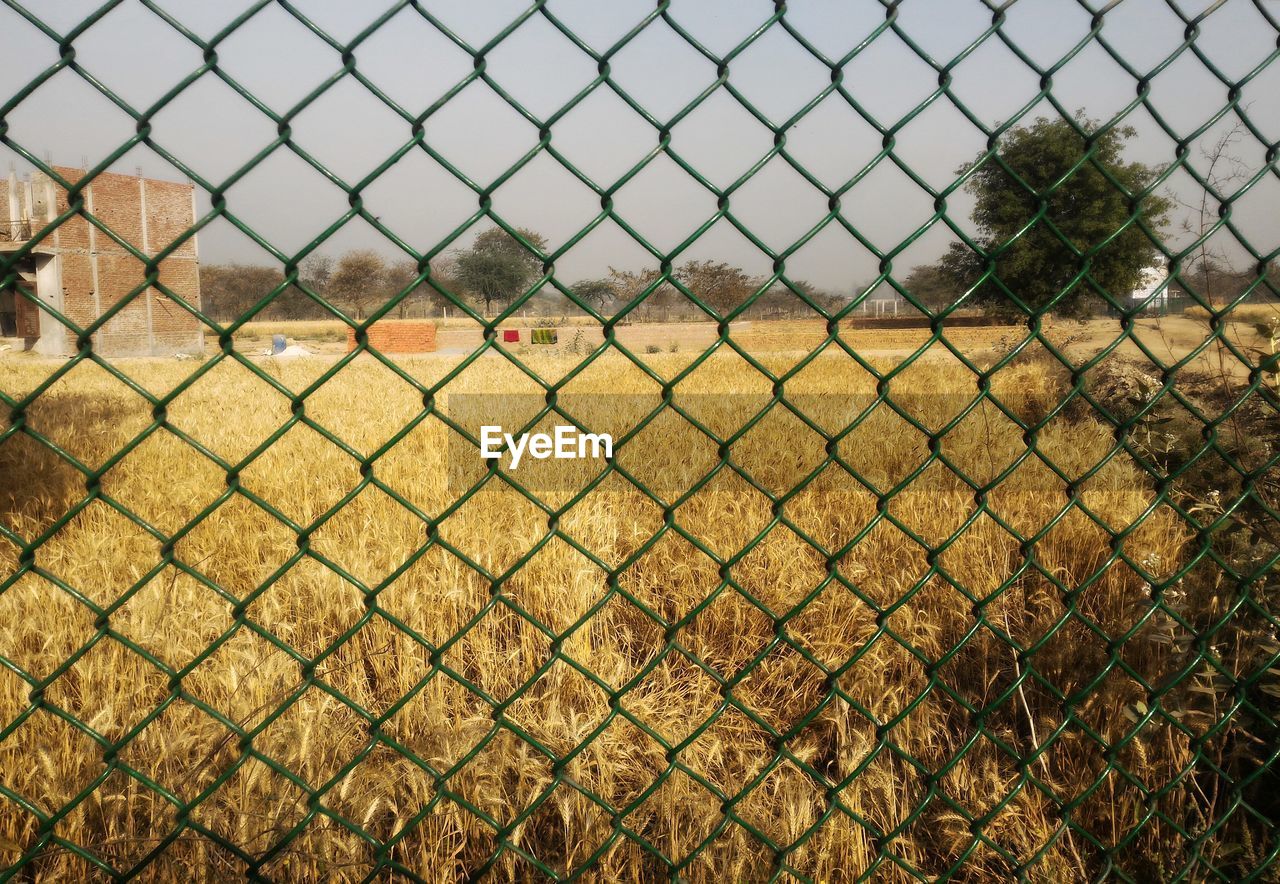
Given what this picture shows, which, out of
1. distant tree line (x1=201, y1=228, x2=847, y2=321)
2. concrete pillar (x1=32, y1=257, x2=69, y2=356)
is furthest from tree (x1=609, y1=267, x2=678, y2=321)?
concrete pillar (x1=32, y1=257, x2=69, y2=356)

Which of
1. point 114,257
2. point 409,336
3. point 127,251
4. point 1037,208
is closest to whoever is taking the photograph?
point 127,251

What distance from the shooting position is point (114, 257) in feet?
6.68

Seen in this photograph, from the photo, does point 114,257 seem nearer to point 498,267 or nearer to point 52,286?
point 52,286

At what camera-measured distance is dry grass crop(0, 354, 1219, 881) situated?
1.58 m

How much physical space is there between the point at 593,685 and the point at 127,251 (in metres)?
1.60

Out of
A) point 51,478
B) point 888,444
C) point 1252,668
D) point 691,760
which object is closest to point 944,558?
point 1252,668

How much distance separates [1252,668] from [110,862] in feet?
7.71

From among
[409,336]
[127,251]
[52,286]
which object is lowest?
[409,336]

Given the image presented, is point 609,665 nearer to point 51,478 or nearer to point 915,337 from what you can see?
point 915,337

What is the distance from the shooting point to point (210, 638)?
2.50m

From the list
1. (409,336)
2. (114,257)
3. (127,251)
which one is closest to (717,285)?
(127,251)


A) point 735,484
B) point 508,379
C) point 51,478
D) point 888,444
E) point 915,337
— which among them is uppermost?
point 915,337

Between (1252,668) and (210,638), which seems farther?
(210,638)

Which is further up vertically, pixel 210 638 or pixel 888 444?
pixel 888 444
